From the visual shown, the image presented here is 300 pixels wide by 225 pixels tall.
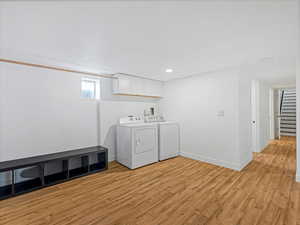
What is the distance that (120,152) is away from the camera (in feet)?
11.4

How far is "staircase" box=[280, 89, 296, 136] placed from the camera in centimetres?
675

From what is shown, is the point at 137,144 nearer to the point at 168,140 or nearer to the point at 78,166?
the point at 168,140

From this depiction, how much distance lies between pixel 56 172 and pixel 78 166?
0.41m

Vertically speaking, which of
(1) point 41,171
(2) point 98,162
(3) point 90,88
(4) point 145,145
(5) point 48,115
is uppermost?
(3) point 90,88

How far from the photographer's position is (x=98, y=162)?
3299 millimetres

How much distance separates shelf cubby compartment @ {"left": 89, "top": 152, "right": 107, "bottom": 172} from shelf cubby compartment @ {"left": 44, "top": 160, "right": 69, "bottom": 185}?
0.49 meters

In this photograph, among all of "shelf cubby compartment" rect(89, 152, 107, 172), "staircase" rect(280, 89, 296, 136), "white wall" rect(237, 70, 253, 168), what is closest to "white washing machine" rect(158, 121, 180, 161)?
"shelf cubby compartment" rect(89, 152, 107, 172)

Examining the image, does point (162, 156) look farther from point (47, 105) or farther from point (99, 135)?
point (47, 105)

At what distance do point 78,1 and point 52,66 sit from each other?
2.06 m

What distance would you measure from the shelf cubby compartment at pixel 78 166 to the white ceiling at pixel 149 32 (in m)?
1.99

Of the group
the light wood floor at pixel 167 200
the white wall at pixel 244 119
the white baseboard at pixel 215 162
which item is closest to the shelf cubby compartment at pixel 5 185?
the light wood floor at pixel 167 200

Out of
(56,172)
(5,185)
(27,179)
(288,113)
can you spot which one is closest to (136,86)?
(56,172)

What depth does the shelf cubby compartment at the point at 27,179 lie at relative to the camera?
229cm

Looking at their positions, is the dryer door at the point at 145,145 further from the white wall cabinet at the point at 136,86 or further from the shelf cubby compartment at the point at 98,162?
the white wall cabinet at the point at 136,86
